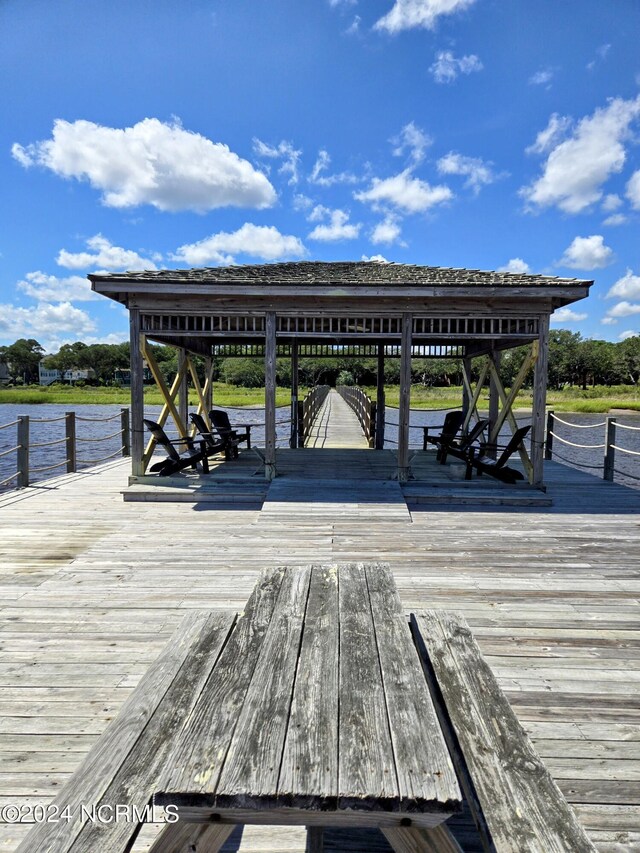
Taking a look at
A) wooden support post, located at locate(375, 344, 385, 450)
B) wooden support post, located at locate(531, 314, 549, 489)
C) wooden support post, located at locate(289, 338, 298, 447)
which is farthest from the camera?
wooden support post, located at locate(375, 344, 385, 450)

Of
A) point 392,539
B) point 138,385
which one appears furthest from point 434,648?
point 138,385

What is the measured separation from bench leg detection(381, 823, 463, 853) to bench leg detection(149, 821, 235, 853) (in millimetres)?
427

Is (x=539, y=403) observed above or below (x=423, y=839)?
above

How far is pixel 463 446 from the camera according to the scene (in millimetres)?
8469

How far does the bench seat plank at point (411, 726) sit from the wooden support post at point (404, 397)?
17.8 ft

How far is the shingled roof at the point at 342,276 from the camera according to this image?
22.4ft

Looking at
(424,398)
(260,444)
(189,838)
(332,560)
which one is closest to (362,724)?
(189,838)

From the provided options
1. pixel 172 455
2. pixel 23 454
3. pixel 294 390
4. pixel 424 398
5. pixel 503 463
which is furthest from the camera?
pixel 424 398

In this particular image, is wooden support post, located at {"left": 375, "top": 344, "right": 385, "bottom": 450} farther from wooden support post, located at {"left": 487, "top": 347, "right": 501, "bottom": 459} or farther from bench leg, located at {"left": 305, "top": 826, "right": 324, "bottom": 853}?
bench leg, located at {"left": 305, "top": 826, "right": 324, "bottom": 853}

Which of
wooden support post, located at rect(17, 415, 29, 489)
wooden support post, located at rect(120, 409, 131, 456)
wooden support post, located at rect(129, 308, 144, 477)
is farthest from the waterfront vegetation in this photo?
wooden support post, located at rect(129, 308, 144, 477)

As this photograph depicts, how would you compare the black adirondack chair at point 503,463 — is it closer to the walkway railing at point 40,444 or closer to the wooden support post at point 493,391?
the wooden support post at point 493,391

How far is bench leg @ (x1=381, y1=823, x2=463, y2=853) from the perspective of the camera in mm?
1229

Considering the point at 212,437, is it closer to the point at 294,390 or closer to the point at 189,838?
the point at 294,390

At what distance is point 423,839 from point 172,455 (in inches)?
271
